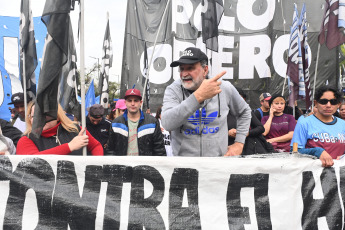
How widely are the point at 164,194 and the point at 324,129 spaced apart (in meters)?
1.68

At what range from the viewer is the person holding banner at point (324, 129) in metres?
3.49

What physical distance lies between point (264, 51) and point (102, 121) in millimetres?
5779

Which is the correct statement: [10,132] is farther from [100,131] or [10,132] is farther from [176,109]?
[176,109]

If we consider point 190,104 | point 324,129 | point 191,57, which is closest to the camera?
point 190,104

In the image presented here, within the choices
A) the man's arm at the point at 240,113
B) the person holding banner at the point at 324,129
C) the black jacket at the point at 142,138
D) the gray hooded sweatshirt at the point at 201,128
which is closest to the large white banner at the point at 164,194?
the gray hooded sweatshirt at the point at 201,128

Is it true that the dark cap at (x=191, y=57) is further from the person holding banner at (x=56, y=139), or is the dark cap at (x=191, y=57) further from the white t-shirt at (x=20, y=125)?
the white t-shirt at (x=20, y=125)

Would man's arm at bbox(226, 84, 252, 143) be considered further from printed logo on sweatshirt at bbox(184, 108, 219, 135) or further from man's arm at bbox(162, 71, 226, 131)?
man's arm at bbox(162, 71, 226, 131)

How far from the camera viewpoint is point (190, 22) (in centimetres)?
1102

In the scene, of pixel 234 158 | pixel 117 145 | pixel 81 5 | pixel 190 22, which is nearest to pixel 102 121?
pixel 117 145

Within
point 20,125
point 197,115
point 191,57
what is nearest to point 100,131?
point 20,125

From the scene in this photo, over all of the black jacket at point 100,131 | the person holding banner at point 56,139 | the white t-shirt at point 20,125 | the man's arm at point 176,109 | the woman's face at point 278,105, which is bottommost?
the black jacket at point 100,131

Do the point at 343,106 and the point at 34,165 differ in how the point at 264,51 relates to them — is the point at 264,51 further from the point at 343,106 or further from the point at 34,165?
the point at 34,165

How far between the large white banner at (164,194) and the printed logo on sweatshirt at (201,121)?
0.26 m

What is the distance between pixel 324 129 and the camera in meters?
3.53
